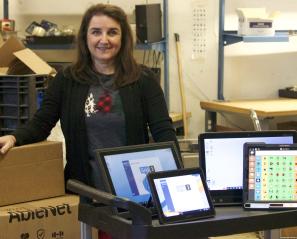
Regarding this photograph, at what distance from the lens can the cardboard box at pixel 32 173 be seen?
86.8 inches

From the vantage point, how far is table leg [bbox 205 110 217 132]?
4258 mm

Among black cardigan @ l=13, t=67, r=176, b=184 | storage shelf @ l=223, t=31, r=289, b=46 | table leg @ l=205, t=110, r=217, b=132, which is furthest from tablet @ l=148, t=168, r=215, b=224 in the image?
table leg @ l=205, t=110, r=217, b=132

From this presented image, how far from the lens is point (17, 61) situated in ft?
10.4

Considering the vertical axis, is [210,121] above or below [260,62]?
below

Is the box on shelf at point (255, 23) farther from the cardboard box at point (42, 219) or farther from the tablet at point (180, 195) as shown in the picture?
the tablet at point (180, 195)

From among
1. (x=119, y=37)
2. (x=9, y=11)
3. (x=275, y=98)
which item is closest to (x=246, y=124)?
(x=275, y=98)

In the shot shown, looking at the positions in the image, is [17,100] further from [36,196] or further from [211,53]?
[211,53]

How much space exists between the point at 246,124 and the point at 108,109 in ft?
8.43

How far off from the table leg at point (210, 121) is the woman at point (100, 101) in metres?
2.04

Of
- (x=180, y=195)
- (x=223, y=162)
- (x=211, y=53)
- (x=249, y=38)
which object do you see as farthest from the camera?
(x=211, y=53)

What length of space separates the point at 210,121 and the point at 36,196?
2211 millimetres

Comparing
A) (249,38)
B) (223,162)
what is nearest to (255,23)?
(249,38)

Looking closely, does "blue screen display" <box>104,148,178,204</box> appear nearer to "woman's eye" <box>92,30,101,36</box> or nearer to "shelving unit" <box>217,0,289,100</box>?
"woman's eye" <box>92,30,101,36</box>

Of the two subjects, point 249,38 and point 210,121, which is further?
point 210,121
